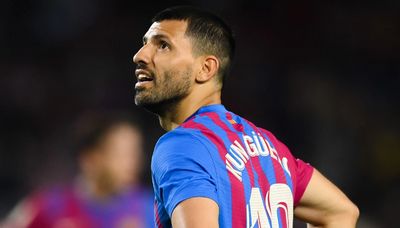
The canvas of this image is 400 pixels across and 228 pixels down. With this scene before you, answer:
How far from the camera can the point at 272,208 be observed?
99.1 inches

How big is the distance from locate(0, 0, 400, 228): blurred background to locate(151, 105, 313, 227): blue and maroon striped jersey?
3.90 metres

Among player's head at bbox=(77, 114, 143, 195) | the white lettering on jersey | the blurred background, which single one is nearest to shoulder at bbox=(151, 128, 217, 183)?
the white lettering on jersey

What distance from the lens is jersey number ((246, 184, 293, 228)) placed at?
2.42 meters

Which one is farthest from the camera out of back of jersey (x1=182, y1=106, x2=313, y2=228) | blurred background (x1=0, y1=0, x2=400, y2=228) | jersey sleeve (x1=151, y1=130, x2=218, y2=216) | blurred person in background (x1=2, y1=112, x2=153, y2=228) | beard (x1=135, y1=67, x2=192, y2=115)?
blurred background (x1=0, y1=0, x2=400, y2=228)

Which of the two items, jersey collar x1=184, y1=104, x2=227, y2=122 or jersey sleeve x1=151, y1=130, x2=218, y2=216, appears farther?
jersey collar x1=184, y1=104, x2=227, y2=122

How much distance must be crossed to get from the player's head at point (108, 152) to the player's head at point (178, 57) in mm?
1292

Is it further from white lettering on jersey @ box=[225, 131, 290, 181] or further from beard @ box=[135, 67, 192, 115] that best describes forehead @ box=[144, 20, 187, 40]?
white lettering on jersey @ box=[225, 131, 290, 181]

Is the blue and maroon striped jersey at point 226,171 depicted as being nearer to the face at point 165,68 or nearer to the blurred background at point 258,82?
the face at point 165,68

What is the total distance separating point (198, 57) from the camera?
2.80 metres

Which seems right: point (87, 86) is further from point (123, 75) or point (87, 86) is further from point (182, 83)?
point (182, 83)

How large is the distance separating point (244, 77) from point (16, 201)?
2611 millimetres

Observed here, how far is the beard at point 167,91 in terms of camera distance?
2725 millimetres

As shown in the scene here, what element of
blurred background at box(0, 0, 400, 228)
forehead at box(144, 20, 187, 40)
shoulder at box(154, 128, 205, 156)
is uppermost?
forehead at box(144, 20, 187, 40)

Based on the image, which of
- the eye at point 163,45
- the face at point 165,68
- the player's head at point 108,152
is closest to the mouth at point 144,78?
the face at point 165,68
